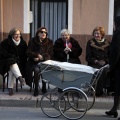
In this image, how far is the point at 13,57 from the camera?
866 centimetres

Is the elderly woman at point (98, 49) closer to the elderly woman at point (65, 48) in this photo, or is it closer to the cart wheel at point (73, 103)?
the elderly woman at point (65, 48)

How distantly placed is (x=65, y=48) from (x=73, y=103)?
180 cm

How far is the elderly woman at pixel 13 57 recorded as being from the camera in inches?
338

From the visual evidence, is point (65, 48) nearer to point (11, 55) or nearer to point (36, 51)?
point (36, 51)

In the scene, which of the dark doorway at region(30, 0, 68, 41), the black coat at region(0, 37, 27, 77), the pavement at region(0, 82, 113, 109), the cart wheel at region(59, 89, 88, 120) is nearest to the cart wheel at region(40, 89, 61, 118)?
the cart wheel at region(59, 89, 88, 120)

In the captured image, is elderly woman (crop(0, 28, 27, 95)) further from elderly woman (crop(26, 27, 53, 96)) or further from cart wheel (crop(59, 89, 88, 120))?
cart wheel (crop(59, 89, 88, 120))

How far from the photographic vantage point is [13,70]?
8578 mm

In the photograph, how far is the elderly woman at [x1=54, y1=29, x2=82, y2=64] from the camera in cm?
884

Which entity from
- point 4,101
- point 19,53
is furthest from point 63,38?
point 4,101

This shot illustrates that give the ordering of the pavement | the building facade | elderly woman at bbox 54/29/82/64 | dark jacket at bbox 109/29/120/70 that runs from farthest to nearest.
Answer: the building facade < elderly woman at bbox 54/29/82/64 < the pavement < dark jacket at bbox 109/29/120/70

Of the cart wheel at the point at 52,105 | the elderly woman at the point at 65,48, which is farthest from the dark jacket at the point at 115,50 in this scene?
the elderly woman at the point at 65,48

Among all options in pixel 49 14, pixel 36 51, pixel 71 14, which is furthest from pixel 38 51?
pixel 49 14

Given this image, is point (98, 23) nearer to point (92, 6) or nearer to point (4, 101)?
point (92, 6)

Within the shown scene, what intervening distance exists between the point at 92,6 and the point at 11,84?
3825 millimetres
